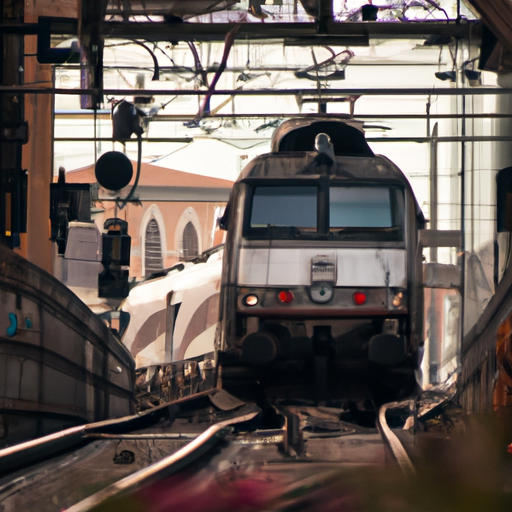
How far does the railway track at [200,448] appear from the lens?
3.62m

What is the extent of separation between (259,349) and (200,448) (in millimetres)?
747

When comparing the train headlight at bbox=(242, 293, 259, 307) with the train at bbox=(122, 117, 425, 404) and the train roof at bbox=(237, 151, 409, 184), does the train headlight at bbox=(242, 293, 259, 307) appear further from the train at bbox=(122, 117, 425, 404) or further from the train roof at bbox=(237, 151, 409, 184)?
the train roof at bbox=(237, 151, 409, 184)

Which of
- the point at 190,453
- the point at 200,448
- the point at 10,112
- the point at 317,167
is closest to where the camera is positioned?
the point at 190,453

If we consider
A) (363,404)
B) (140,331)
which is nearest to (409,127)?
(363,404)

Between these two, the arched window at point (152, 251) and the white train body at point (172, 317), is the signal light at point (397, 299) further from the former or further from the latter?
the arched window at point (152, 251)

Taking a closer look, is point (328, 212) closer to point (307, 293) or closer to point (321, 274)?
point (321, 274)

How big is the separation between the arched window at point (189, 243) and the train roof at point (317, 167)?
0.49m

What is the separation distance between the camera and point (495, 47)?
460 centimetres

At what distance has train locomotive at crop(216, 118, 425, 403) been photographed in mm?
4613

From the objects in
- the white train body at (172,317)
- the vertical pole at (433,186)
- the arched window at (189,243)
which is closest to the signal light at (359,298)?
the vertical pole at (433,186)

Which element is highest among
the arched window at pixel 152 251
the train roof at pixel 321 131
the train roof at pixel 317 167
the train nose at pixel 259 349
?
the train roof at pixel 321 131

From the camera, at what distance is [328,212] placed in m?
4.74

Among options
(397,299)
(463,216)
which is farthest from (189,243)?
(463,216)

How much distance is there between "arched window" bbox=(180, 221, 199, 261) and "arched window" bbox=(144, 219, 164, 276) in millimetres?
150
